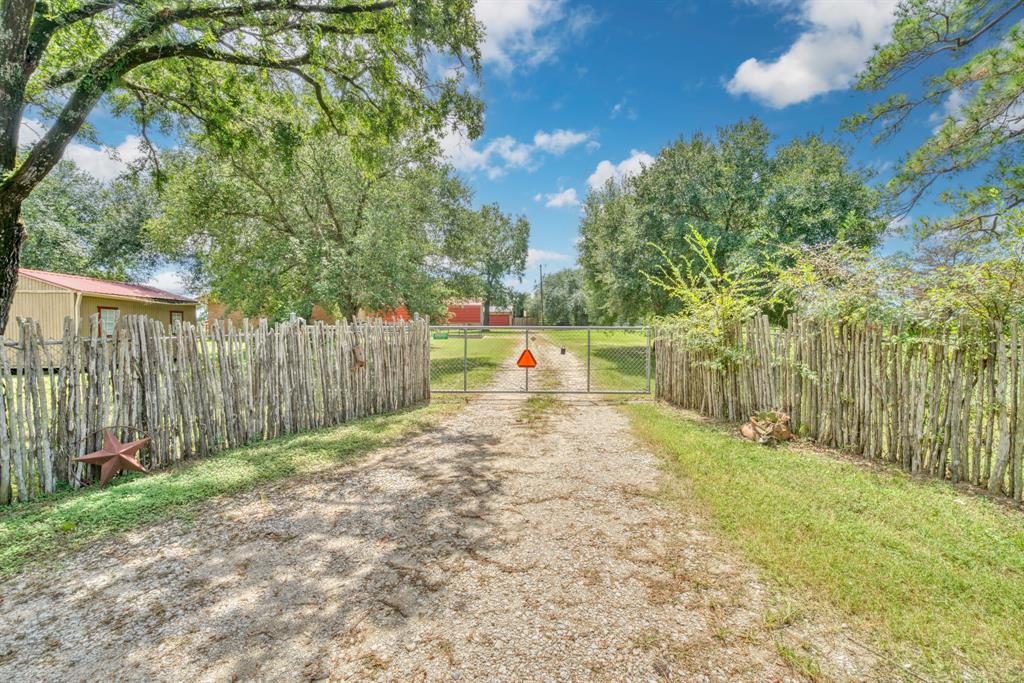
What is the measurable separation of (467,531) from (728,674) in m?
2.08

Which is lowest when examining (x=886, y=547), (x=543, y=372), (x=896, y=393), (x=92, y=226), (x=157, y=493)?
(x=886, y=547)

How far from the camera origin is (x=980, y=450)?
13.9 ft

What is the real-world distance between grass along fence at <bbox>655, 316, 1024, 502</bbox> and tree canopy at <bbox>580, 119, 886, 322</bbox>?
20.1 feet

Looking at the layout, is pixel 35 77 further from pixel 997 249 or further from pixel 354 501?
pixel 997 249

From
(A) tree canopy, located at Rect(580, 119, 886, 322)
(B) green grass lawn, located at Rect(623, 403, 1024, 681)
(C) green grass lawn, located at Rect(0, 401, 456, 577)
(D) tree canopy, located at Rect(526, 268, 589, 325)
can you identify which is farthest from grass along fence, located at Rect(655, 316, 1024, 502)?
(D) tree canopy, located at Rect(526, 268, 589, 325)

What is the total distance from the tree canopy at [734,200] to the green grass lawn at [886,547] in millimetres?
8467

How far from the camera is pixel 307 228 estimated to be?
15.0m

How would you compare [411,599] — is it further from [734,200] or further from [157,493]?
[734,200]

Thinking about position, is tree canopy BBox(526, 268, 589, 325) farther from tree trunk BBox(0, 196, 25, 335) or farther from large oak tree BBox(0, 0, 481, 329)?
tree trunk BBox(0, 196, 25, 335)

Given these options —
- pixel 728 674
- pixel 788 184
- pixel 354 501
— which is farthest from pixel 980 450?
pixel 788 184

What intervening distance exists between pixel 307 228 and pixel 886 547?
1660cm

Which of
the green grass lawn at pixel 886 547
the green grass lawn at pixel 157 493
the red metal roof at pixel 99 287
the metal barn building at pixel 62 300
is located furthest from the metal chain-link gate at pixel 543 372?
the red metal roof at pixel 99 287

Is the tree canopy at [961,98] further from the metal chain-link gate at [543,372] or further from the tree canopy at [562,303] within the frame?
A: the tree canopy at [562,303]

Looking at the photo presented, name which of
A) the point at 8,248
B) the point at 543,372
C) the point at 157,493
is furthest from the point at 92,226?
the point at 157,493
